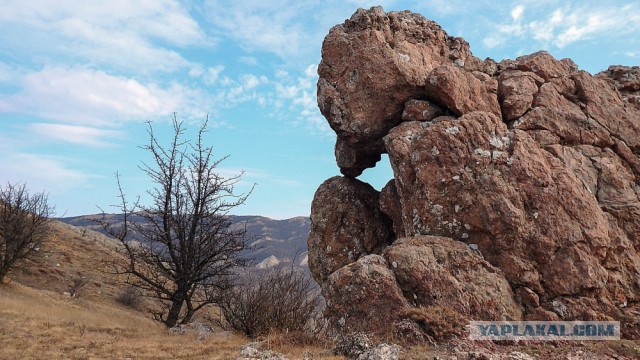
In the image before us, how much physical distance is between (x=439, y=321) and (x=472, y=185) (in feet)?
13.8

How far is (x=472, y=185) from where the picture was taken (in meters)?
11.6

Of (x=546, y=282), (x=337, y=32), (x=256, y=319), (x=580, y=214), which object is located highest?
(x=337, y=32)

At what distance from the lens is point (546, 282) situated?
1070 centimetres

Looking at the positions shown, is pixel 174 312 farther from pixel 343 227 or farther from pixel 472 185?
pixel 472 185

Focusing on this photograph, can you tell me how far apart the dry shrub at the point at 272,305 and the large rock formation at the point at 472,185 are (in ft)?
→ 5.69

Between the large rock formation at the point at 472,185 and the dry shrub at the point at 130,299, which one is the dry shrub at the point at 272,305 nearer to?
the large rock formation at the point at 472,185

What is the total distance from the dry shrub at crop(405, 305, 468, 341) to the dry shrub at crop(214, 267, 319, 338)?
4018 millimetres

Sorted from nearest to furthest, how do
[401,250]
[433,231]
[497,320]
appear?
1. [497,320]
2. [401,250]
3. [433,231]

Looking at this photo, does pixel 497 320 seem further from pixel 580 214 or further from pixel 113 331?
pixel 113 331

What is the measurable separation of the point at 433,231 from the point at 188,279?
31.1 feet

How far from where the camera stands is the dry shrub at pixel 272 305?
1236 centimetres

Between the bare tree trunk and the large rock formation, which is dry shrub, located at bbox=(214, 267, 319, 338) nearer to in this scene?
the large rock formation

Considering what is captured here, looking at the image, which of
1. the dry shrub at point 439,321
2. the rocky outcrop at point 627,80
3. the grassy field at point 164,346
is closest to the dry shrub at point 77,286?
the grassy field at point 164,346

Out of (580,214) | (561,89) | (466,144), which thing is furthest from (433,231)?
(561,89)
